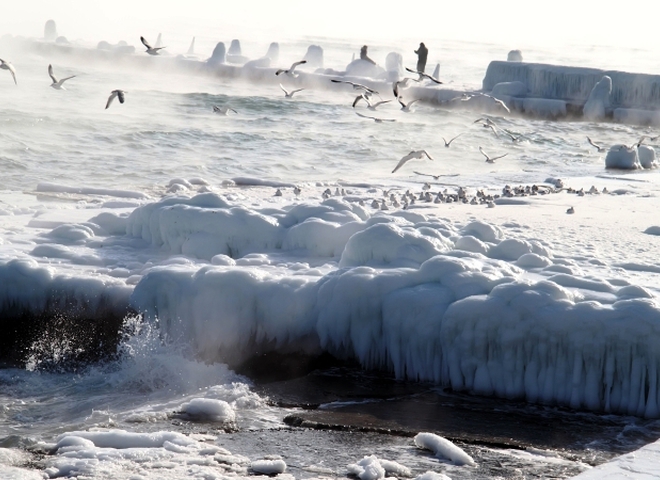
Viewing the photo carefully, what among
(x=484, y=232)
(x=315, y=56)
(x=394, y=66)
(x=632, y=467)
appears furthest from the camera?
(x=315, y=56)

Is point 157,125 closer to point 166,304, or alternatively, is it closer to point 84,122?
point 84,122

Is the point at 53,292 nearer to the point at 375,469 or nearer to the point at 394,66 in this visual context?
the point at 375,469

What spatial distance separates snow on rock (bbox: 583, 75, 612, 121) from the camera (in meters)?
31.9

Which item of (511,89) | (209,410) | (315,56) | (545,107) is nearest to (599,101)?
(545,107)

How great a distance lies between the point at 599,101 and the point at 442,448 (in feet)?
94.4

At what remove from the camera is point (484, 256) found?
26.5ft

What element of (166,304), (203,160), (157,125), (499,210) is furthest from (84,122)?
(166,304)

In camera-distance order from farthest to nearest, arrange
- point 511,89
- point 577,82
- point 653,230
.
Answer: point 511,89 < point 577,82 < point 653,230

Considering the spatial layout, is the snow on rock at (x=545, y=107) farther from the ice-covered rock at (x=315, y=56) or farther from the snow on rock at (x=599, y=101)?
the ice-covered rock at (x=315, y=56)

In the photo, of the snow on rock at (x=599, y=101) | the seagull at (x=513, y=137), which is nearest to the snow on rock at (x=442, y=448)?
the seagull at (x=513, y=137)

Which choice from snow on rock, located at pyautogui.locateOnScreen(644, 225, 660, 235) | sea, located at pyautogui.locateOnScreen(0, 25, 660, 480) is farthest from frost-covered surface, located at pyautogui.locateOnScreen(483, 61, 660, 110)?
snow on rock, located at pyautogui.locateOnScreen(644, 225, 660, 235)

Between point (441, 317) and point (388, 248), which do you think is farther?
point (388, 248)

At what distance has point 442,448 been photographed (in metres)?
5.35

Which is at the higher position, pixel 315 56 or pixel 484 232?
pixel 315 56
